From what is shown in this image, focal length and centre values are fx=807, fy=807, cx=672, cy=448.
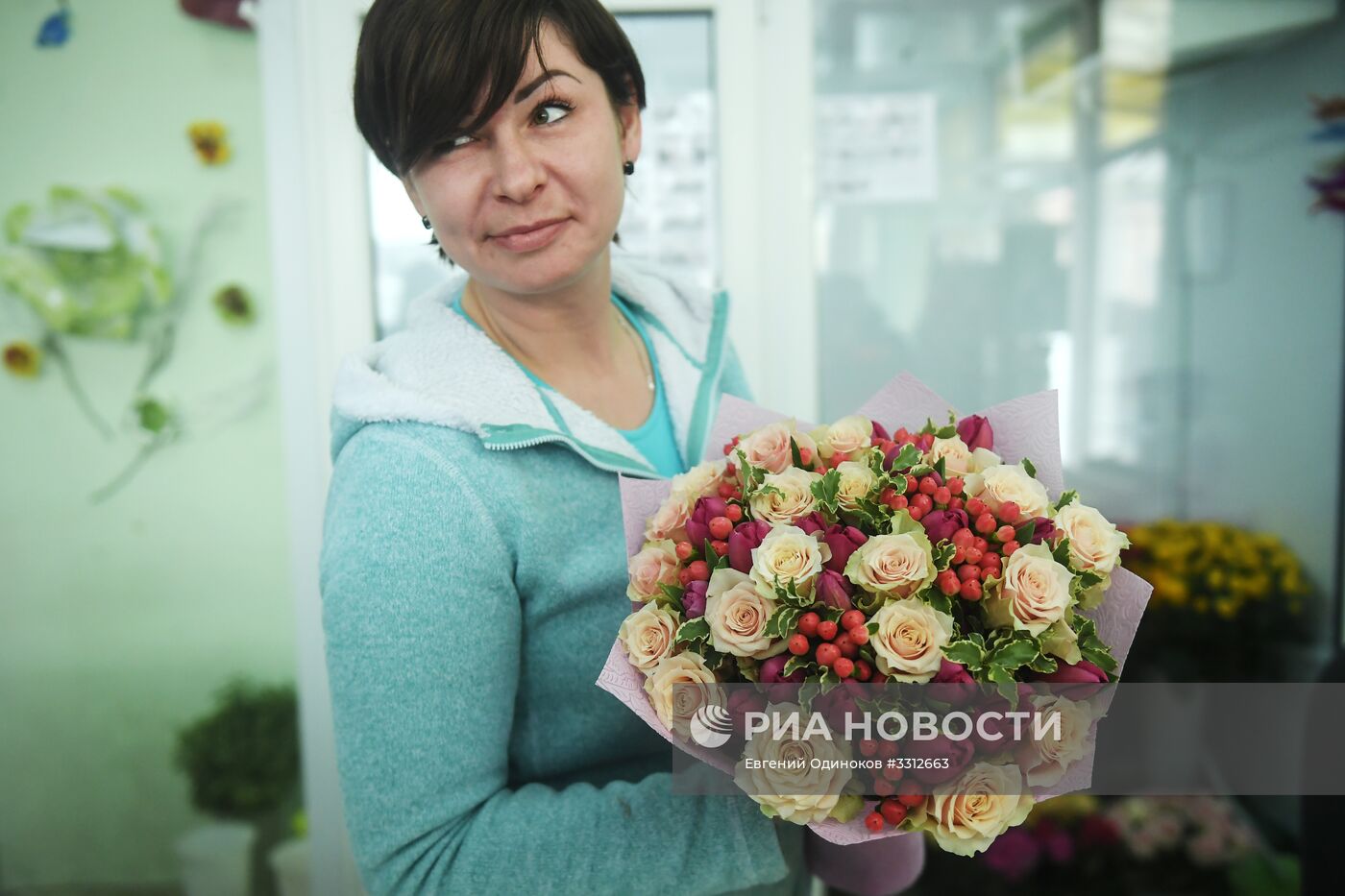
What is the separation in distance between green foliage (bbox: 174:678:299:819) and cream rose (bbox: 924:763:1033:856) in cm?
149

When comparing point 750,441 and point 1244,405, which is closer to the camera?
point 750,441

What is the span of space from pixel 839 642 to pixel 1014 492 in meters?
0.19

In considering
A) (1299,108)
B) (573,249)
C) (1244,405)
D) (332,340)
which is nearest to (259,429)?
(332,340)

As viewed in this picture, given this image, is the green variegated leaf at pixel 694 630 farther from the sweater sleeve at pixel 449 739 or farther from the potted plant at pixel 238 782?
the potted plant at pixel 238 782

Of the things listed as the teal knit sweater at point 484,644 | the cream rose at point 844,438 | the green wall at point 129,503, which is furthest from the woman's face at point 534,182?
the green wall at point 129,503

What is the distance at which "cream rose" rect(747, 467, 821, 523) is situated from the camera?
2.17ft

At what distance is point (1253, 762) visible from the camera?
1.98 m

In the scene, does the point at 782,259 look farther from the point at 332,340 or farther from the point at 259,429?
the point at 259,429

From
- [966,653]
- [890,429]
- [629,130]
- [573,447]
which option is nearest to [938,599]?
[966,653]

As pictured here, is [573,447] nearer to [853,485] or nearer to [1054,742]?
[853,485]

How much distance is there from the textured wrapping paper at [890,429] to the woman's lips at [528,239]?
25 centimetres

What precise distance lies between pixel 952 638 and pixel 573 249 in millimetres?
535

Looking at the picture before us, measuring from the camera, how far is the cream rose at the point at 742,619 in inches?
24.1

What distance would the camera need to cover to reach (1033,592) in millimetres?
595
